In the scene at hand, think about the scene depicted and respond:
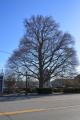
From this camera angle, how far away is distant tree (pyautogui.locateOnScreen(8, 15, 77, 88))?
2205 inches

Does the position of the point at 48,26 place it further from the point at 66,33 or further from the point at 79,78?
the point at 79,78

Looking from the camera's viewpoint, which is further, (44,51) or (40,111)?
(44,51)

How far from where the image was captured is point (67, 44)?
5719 cm

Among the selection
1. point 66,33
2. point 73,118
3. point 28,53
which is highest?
point 66,33

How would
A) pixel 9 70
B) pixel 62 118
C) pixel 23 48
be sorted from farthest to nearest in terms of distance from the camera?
pixel 9 70
pixel 23 48
pixel 62 118

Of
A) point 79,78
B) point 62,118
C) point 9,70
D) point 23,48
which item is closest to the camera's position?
point 62,118

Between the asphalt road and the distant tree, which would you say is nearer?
the asphalt road

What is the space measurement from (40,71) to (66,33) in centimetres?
973

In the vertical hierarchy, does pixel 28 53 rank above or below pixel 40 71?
above

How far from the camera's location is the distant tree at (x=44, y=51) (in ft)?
184

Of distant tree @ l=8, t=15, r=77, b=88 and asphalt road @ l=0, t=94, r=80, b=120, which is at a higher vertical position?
distant tree @ l=8, t=15, r=77, b=88

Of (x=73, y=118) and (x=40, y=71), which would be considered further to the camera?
(x=40, y=71)

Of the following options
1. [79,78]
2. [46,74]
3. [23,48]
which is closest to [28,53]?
[23,48]

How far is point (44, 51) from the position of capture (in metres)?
56.2
